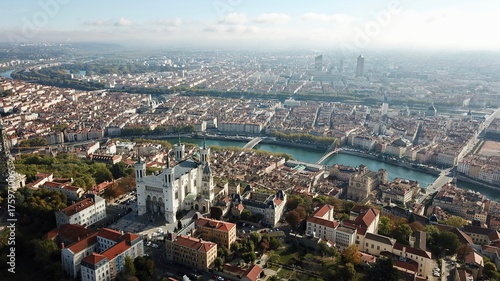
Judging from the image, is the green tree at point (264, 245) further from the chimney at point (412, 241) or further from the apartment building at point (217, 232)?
the chimney at point (412, 241)

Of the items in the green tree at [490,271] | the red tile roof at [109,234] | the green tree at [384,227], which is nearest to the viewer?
the green tree at [490,271]

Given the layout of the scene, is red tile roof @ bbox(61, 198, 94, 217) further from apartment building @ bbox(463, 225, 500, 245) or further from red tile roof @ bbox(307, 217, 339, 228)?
apartment building @ bbox(463, 225, 500, 245)

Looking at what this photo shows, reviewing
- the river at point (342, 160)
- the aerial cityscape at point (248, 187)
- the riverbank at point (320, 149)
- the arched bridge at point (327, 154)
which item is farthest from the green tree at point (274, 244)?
the riverbank at point (320, 149)

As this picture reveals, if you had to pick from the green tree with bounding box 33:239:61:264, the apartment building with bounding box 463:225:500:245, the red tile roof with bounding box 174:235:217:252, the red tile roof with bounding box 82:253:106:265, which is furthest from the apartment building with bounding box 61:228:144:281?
the apartment building with bounding box 463:225:500:245

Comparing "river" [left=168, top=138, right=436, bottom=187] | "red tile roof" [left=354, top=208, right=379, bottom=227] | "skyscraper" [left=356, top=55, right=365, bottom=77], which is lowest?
"river" [left=168, top=138, right=436, bottom=187]

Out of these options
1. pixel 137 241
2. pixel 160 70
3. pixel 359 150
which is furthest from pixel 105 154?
pixel 160 70

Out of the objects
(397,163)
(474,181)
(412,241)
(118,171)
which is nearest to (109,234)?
(118,171)

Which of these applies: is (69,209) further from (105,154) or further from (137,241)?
(105,154)
